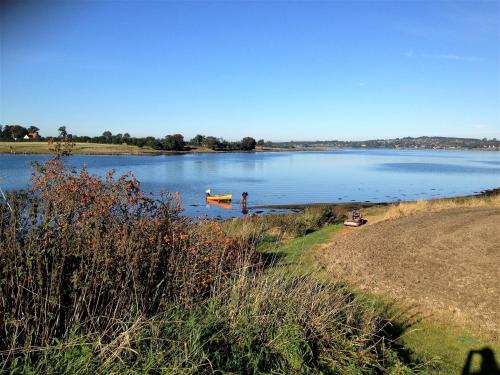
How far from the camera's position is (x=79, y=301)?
4.69 metres

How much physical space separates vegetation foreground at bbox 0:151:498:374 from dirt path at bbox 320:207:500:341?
1982 mm

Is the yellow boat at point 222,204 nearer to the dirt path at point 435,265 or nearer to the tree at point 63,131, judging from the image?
the dirt path at point 435,265

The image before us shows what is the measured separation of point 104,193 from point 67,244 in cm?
115

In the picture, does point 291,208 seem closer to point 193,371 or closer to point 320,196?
point 320,196

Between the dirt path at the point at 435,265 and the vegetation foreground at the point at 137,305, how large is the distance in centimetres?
198

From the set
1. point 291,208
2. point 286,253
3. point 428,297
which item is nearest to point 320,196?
point 291,208

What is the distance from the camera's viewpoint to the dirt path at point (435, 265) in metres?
8.14

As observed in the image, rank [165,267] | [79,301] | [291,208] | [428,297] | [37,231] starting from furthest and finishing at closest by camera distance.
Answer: [291,208] < [428,297] < [165,267] < [37,231] < [79,301]

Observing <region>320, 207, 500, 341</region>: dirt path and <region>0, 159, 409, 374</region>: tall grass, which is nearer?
<region>0, 159, 409, 374</region>: tall grass

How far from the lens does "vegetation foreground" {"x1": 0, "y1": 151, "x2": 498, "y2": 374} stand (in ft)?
14.1

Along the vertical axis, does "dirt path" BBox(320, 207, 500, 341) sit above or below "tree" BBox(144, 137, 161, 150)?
below

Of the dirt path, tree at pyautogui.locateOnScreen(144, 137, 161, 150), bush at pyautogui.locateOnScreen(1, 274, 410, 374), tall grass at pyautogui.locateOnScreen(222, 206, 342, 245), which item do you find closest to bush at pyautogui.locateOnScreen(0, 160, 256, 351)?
bush at pyautogui.locateOnScreen(1, 274, 410, 374)

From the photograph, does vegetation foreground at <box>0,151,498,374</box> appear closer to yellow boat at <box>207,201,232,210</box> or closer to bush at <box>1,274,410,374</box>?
bush at <box>1,274,410,374</box>

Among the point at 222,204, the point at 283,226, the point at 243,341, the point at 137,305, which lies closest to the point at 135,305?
the point at 137,305
